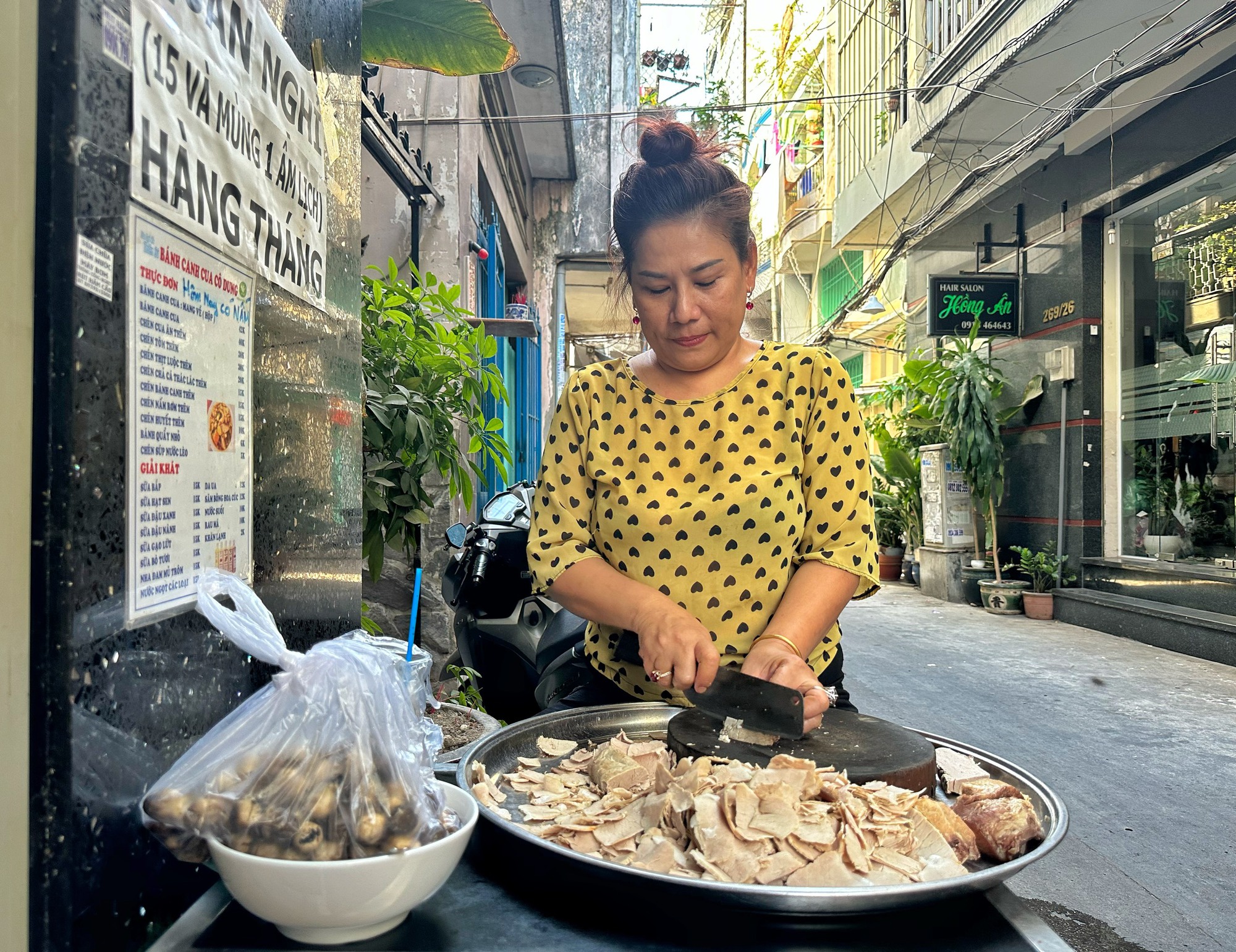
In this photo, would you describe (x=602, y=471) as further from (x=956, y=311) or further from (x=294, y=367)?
(x=956, y=311)

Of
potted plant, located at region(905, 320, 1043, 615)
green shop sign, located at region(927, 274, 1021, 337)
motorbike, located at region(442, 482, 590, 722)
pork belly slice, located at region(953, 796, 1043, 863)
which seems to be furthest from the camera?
green shop sign, located at region(927, 274, 1021, 337)

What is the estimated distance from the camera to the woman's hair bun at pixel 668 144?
180cm

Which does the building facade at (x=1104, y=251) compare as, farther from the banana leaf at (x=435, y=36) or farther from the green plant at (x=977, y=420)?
the banana leaf at (x=435, y=36)

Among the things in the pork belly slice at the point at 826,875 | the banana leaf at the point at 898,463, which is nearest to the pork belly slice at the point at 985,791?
the pork belly slice at the point at 826,875

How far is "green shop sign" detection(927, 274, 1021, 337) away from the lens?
31.9ft

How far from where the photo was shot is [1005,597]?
9047 mm

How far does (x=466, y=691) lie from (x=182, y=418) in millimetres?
2983

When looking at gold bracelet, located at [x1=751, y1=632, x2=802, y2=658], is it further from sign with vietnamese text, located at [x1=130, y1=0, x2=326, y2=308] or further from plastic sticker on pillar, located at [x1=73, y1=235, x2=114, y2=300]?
plastic sticker on pillar, located at [x1=73, y1=235, x2=114, y2=300]

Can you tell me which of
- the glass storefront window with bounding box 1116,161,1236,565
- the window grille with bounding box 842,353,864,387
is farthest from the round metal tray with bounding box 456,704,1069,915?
the window grille with bounding box 842,353,864,387

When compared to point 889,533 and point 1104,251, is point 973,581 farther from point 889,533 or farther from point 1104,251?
point 1104,251

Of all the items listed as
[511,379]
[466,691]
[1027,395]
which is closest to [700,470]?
[466,691]

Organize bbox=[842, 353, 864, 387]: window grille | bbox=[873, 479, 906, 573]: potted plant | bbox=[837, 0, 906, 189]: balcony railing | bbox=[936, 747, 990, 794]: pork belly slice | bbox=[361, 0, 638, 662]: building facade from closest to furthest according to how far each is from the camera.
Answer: bbox=[936, 747, 990, 794]: pork belly slice
bbox=[361, 0, 638, 662]: building facade
bbox=[837, 0, 906, 189]: balcony railing
bbox=[873, 479, 906, 573]: potted plant
bbox=[842, 353, 864, 387]: window grille

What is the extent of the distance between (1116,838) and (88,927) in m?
3.82

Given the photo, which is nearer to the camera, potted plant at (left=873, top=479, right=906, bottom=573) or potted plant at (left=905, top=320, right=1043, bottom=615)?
potted plant at (left=905, top=320, right=1043, bottom=615)
